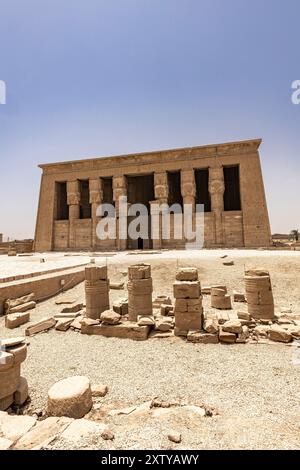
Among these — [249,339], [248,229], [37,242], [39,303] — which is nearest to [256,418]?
[249,339]

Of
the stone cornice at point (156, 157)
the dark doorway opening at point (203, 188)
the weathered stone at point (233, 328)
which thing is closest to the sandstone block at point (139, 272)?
the weathered stone at point (233, 328)

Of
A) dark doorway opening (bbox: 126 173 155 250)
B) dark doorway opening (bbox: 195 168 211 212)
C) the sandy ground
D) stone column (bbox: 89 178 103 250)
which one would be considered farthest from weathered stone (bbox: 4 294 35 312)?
dark doorway opening (bbox: 195 168 211 212)

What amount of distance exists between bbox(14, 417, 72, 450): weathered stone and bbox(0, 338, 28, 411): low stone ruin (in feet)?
3.09

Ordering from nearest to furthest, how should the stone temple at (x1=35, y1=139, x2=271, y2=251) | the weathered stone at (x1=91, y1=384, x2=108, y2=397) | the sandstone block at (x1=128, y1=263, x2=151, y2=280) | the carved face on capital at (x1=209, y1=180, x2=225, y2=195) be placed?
the weathered stone at (x1=91, y1=384, x2=108, y2=397) → the sandstone block at (x1=128, y1=263, x2=151, y2=280) → the stone temple at (x1=35, y1=139, x2=271, y2=251) → the carved face on capital at (x1=209, y1=180, x2=225, y2=195)

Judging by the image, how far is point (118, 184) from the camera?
2427 cm

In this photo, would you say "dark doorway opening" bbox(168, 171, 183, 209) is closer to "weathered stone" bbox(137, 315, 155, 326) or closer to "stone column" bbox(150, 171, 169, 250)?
"stone column" bbox(150, 171, 169, 250)

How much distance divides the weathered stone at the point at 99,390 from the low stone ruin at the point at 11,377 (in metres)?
0.91

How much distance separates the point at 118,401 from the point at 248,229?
20025 millimetres

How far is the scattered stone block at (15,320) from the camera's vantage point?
6.59 metres

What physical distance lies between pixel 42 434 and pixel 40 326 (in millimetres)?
4228

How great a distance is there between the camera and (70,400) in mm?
2971

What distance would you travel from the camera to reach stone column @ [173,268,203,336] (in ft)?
18.9

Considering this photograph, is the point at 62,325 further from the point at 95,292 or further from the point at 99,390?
the point at 99,390
